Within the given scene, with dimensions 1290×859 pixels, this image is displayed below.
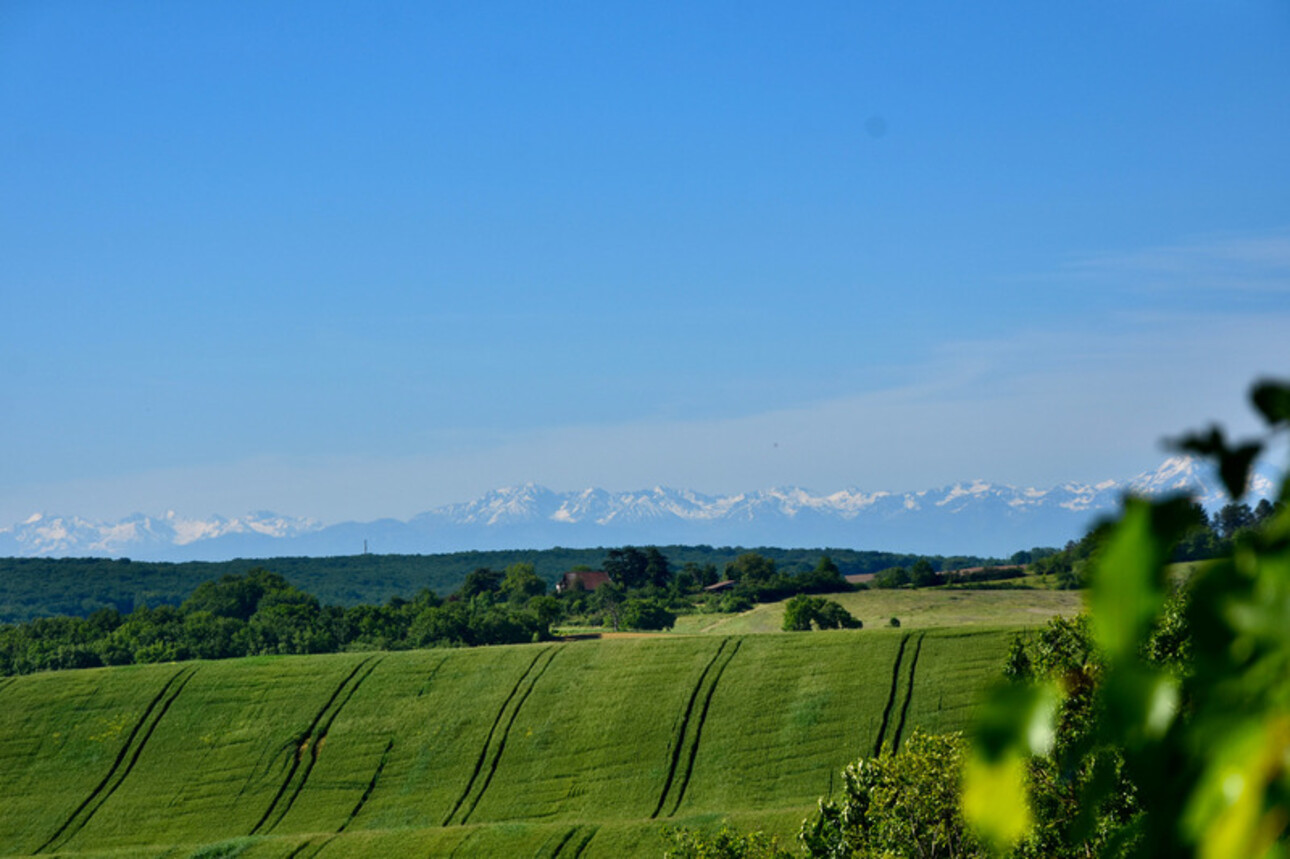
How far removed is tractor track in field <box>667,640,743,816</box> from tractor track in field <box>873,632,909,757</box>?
11.5 meters

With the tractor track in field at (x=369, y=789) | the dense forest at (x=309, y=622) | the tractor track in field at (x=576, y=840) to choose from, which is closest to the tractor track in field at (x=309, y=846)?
the tractor track in field at (x=369, y=789)

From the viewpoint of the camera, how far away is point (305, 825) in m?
72.8

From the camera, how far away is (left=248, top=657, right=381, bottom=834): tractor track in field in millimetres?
75688

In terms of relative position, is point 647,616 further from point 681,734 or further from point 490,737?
point 681,734

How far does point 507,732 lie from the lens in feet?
269

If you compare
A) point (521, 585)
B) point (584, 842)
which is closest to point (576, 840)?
point (584, 842)

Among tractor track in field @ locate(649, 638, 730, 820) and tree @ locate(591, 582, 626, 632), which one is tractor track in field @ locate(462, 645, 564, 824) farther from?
tree @ locate(591, 582, 626, 632)

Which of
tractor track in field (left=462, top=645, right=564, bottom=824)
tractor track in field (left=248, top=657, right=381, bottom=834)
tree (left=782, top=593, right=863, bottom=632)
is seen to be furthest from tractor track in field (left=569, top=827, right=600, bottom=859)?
tree (left=782, top=593, right=863, bottom=632)

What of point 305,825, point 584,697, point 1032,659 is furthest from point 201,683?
point 1032,659

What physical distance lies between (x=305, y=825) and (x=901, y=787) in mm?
51045

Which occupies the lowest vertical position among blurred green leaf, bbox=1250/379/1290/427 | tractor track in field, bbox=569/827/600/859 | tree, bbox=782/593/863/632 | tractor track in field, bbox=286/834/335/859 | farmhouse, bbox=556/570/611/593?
tractor track in field, bbox=569/827/600/859

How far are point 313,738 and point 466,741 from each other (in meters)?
11.6

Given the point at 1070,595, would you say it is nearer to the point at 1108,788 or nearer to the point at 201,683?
the point at 201,683

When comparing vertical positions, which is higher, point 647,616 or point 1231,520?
point 1231,520
